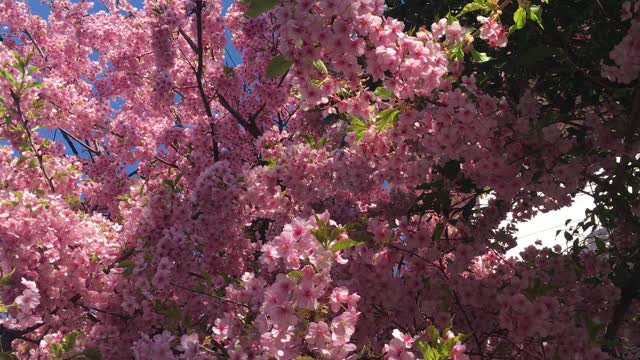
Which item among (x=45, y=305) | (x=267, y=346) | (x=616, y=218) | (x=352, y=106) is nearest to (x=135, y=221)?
(x=45, y=305)

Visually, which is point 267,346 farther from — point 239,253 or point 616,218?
point 616,218

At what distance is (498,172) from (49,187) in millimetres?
4897

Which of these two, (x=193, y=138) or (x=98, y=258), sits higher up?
(x=193, y=138)

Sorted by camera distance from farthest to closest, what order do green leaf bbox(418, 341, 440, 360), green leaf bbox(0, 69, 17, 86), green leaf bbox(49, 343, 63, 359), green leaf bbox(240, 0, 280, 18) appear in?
green leaf bbox(0, 69, 17, 86) → green leaf bbox(49, 343, 63, 359) → green leaf bbox(240, 0, 280, 18) → green leaf bbox(418, 341, 440, 360)

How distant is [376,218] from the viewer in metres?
4.14

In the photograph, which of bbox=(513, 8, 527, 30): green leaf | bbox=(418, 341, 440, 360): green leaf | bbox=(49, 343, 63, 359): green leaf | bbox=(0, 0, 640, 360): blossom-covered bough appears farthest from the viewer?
bbox=(49, 343, 63, 359): green leaf

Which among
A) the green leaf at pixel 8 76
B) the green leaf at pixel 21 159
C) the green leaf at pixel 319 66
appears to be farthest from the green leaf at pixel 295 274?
the green leaf at pixel 21 159

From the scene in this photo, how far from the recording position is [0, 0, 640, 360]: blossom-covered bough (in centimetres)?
286

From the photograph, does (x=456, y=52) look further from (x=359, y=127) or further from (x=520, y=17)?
(x=359, y=127)

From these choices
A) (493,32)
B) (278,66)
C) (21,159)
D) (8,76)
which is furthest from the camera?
(21,159)

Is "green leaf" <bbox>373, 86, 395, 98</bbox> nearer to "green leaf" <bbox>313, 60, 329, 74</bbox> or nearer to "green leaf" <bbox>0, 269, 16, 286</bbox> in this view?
"green leaf" <bbox>313, 60, 329, 74</bbox>

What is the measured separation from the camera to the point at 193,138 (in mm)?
7016

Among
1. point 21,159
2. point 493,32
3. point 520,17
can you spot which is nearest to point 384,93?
point 493,32

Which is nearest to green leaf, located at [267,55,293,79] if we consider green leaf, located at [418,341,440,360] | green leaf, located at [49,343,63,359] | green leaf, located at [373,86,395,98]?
green leaf, located at [373,86,395,98]
